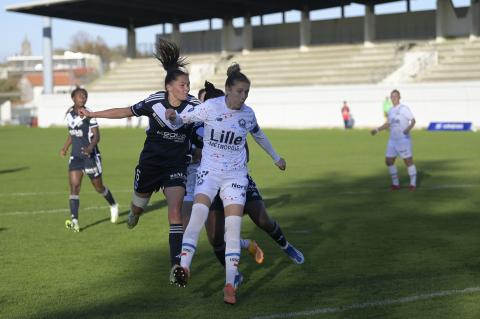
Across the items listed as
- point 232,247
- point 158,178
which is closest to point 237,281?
point 232,247

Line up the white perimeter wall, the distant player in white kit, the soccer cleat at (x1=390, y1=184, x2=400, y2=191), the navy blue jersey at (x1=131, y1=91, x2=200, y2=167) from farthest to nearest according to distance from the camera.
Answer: the white perimeter wall, the distant player in white kit, the soccer cleat at (x1=390, y1=184, x2=400, y2=191), the navy blue jersey at (x1=131, y1=91, x2=200, y2=167)

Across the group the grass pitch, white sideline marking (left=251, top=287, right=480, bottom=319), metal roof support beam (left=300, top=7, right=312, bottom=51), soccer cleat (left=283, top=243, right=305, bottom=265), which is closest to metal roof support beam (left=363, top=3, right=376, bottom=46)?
metal roof support beam (left=300, top=7, right=312, bottom=51)

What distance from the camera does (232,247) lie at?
23.7ft

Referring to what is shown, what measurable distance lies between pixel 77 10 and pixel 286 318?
2423 inches

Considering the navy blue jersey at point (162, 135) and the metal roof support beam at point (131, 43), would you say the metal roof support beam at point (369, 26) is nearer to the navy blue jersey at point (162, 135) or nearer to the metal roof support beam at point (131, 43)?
the metal roof support beam at point (131, 43)

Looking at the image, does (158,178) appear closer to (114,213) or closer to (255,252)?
(255,252)

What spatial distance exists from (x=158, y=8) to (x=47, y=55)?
10.2m

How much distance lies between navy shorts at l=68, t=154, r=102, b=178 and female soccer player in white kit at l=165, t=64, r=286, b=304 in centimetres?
481

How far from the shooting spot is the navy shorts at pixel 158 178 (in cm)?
832

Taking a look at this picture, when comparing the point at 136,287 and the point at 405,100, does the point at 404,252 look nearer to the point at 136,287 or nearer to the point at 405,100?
the point at 136,287

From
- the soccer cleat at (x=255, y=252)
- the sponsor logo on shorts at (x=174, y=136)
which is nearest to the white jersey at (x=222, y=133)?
the sponsor logo on shorts at (x=174, y=136)

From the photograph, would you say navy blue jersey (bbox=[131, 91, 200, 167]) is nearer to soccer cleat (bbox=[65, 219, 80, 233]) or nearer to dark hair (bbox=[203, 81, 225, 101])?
dark hair (bbox=[203, 81, 225, 101])

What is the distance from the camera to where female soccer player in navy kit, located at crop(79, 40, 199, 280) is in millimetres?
8039

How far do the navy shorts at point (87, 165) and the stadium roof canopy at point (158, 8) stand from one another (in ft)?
155
